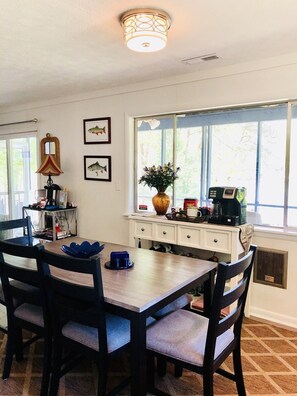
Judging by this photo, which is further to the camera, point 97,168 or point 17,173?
point 17,173

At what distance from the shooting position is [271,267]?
9.86 ft

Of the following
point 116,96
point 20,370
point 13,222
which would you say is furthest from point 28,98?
point 20,370

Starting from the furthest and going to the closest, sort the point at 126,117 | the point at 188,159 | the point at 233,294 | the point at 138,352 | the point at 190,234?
1. the point at 126,117
2. the point at 188,159
3. the point at 190,234
4. the point at 233,294
5. the point at 138,352

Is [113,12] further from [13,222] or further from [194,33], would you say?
[13,222]

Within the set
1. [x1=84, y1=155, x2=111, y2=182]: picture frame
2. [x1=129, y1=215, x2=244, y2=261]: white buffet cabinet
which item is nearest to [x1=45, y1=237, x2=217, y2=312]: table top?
[x1=129, y1=215, x2=244, y2=261]: white buffet cabinet

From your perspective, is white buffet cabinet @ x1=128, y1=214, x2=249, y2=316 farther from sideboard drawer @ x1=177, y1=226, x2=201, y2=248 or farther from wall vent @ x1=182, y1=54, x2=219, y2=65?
wall vent @ x1=182, y1=54, x2=219, y2=65

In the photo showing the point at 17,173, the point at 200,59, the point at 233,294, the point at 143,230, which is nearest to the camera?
the point at 233,294

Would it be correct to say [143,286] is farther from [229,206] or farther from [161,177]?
[161,177]

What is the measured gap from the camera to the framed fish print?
4.03 metres

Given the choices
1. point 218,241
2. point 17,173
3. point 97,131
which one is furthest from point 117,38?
point 17,173

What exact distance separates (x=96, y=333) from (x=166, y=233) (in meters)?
1.63

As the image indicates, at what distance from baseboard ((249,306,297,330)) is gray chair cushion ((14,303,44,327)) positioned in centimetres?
209

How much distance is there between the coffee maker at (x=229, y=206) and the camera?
2.90m

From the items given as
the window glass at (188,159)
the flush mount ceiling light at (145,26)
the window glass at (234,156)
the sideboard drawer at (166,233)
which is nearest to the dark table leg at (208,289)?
the sideboard drawer at (166,233)
